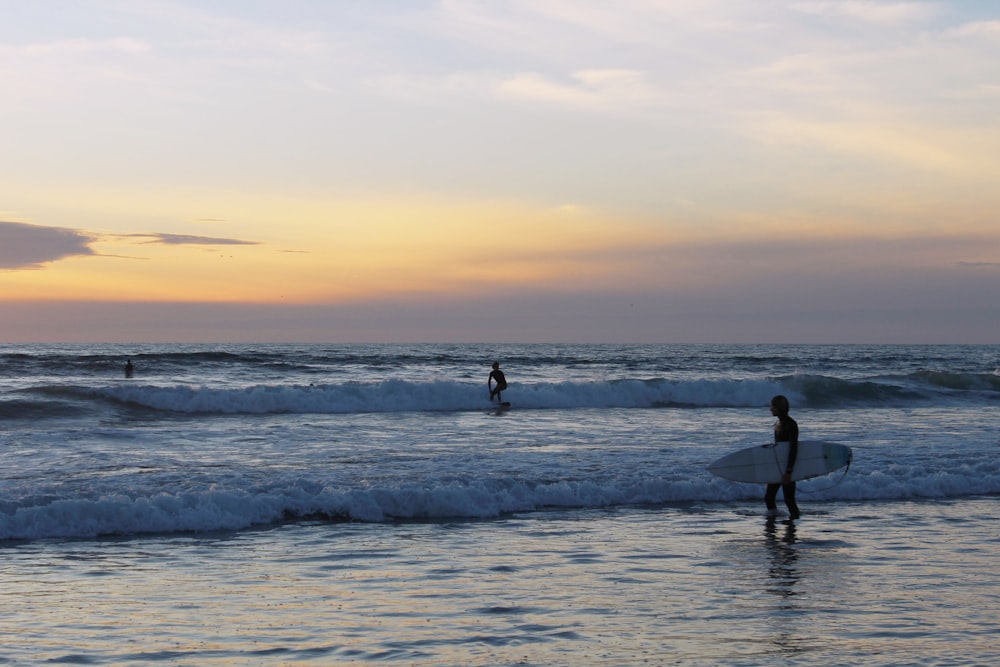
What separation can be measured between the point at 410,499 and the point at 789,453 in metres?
4.94

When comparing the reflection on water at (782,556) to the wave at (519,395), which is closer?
the reflection on water at (782,556)

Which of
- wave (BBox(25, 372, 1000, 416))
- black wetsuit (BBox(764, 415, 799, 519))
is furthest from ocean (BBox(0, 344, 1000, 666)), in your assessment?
wave (BBox(25, 372, 1000, 416))

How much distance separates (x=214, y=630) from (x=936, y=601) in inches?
229

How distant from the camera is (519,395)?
34.8m

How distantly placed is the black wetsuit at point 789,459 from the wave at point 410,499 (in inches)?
48.2

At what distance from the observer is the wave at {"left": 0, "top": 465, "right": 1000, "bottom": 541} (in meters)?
11.2

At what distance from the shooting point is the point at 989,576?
28.6 ft

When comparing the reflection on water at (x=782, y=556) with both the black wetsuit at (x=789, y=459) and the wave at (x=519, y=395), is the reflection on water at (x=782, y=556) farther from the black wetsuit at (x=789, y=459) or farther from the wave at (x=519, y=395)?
the wave at (x=519, y=395)

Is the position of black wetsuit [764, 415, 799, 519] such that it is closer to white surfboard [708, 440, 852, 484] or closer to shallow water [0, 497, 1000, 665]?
white surfboard [708, 440, 852, 484]

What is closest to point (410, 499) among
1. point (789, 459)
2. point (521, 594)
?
point (521, 594)

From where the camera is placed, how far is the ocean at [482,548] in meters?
6.77

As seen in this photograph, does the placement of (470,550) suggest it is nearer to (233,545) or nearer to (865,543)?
(233,545)

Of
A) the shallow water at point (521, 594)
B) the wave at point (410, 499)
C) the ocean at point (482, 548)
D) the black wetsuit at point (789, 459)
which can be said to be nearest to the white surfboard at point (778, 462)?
the black wetsuit at point (789, 459)

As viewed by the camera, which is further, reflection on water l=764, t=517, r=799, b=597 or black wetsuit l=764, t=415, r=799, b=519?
black wetsuit l=764, t=415, r=799, b=519
